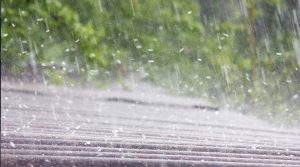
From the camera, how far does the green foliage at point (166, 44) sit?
154 inches

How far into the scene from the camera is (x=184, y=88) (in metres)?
4.21

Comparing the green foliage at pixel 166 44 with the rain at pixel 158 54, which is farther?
the green foliage at pixel 166 44

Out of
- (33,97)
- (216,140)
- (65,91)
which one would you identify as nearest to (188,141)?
(216,140)

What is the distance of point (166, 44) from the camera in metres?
4.27

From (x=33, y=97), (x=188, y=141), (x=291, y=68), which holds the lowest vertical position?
(x=188, y=141)

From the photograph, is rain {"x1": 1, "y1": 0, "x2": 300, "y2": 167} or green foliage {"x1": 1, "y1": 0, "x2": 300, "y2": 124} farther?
green foliage {"x1": 1, "y1": 0, "x2": 300, "y2": 124}

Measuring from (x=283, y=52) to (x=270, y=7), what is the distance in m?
0.38

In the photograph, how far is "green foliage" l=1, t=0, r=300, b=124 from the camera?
391 centimetres

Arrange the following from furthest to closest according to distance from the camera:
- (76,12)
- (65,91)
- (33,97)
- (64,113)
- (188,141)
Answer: (76,12)
(65,91)
(33,97)
(64,113)
(188,141)

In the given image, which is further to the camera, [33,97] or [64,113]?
[33,97]

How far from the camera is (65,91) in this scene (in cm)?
364

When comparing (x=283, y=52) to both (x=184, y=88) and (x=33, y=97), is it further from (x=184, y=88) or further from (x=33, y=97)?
(x=33, y=97)

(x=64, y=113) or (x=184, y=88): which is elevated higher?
(x=184, y=88)

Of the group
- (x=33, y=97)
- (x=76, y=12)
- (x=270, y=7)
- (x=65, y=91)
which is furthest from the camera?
(x=270, y=7)
